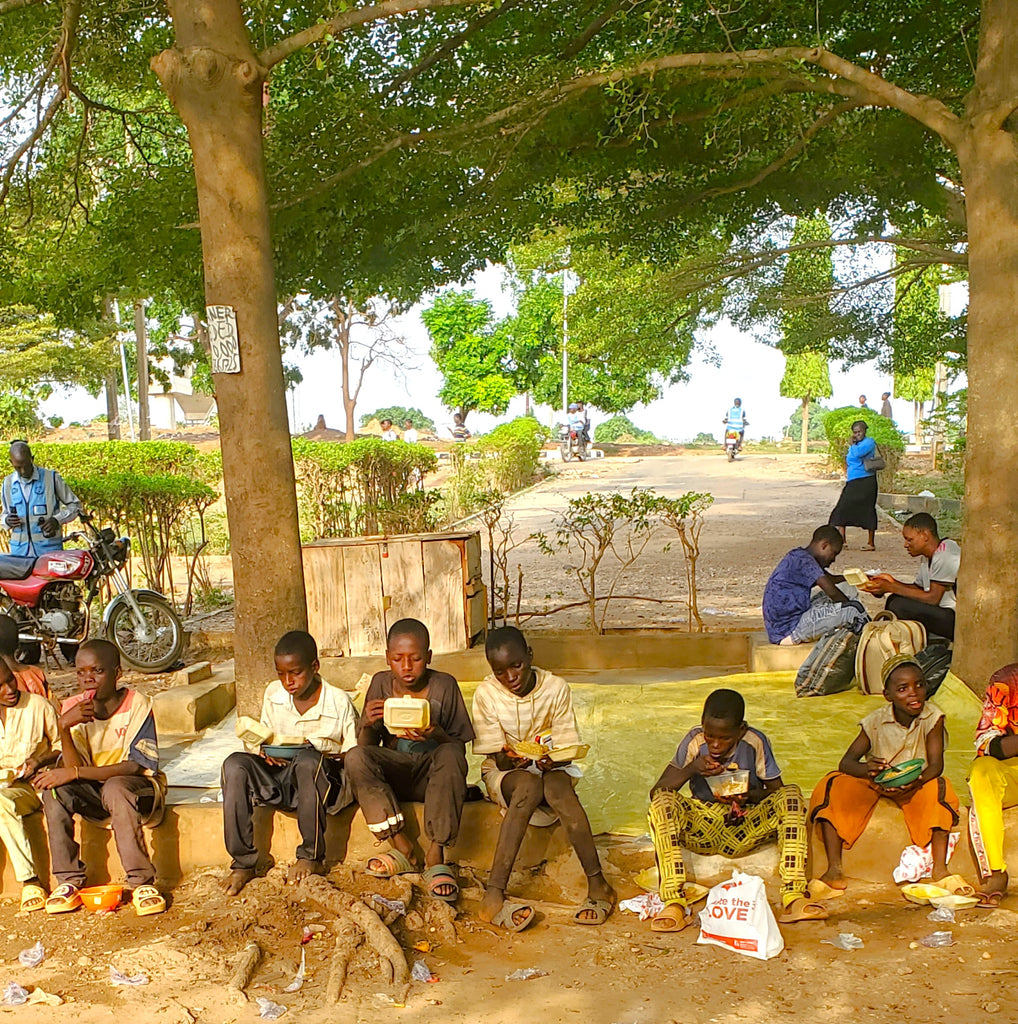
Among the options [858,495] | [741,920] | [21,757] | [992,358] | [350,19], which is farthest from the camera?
[858,495]

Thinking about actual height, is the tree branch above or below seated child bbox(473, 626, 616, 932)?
above

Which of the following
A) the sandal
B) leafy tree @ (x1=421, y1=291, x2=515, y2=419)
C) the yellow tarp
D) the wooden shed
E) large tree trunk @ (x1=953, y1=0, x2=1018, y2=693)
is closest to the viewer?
the sandal

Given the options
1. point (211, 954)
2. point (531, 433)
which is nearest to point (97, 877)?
point (211, 954)

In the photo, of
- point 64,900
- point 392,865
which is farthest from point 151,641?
point 392,865

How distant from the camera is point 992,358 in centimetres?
596

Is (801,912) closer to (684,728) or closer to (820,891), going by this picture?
(820,891)

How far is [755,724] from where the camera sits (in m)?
6.05

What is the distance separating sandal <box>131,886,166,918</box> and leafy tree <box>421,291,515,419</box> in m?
42.5

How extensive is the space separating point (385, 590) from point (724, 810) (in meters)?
3.74

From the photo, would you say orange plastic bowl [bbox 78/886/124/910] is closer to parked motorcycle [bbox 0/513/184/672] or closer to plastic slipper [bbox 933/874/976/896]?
plastic slipper [bbox 933/874/976/896]

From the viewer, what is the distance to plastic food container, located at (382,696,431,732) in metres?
4.52

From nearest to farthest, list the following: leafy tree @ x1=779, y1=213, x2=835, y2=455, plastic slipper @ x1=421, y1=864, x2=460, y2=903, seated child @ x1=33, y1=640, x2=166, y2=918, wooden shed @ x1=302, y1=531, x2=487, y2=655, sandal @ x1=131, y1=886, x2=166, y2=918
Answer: plastic slipper @ x1=421, y1=864, x2=460, y2=903
sandal @ x1=131, y1=886, x2=166, y2=918
seated child @ x1=33, y1=640, x2=166, y2=918
wooden shed @ x1=302, y1=531, x2=487, y2=655
leafy tree @ x1=779, y1=213, x2=835, y2=455

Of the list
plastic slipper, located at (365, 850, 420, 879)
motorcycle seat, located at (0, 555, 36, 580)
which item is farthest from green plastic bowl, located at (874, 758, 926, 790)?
motorcycle seat, located at (0, 555, 36, 580)

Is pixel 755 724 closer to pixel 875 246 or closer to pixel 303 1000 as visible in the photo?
pixel 303 1000
